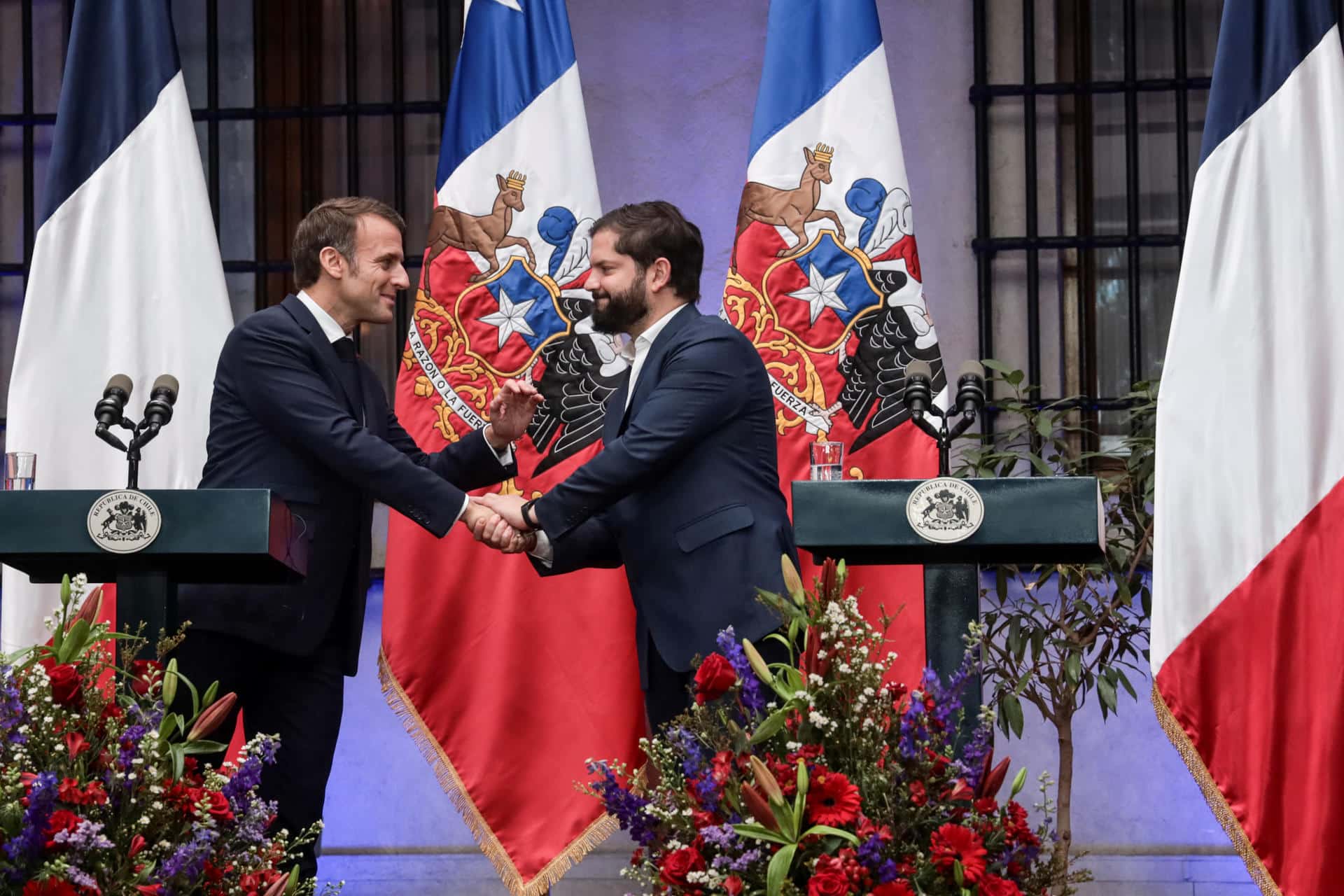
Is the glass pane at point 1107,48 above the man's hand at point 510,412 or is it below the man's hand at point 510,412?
above

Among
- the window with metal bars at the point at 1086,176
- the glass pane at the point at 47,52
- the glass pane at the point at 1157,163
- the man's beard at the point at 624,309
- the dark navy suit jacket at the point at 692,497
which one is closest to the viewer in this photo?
the dark navy suit jacket at the point at 692,497

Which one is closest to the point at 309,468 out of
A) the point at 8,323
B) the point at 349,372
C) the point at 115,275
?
the point at 349,372

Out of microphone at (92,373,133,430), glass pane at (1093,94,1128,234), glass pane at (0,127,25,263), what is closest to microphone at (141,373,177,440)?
microphone at (92,373,133,430)

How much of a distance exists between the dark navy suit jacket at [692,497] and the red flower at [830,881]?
1.01 metres

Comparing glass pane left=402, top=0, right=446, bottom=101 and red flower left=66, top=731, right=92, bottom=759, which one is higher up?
glass pane left=402, top=0, right=446, bottom=101

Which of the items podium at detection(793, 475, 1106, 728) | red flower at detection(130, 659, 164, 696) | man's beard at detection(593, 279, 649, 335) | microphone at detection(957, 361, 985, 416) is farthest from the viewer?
man's beard at detection(593, 279, 649, 335)

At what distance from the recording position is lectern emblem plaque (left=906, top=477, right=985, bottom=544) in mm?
2771

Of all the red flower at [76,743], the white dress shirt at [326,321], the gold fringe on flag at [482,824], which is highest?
the white dress shirt at [326,321]

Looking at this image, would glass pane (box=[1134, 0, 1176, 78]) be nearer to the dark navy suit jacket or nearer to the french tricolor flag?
the dark navy suit jacket

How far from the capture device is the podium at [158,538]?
287 cm

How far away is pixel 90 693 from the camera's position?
240 cm

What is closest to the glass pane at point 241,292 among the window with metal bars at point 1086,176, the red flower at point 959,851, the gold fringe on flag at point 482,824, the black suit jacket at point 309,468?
the gold fringe on flag at point 482,824

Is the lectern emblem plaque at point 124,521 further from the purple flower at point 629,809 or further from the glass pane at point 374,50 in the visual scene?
the glass pane at point 374,50

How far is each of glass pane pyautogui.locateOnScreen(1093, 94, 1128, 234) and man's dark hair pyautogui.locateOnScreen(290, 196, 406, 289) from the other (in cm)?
238
